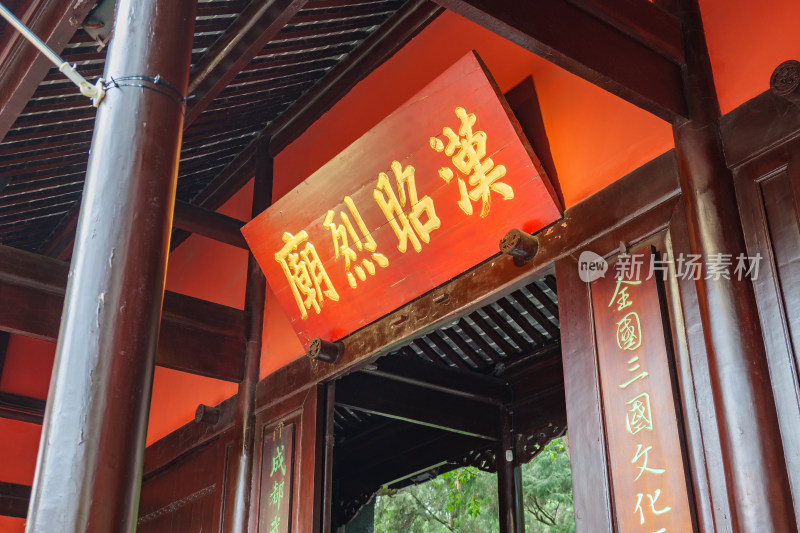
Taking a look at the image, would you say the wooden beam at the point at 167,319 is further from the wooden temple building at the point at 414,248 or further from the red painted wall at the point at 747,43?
the red painted wall at the point at 747,43

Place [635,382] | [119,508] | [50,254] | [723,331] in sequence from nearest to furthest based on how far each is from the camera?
[119,508] < [723,331] < [635,382] < [50,254]

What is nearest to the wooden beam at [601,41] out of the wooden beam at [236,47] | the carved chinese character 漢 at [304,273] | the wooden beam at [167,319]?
the wooden beam at [236,47]

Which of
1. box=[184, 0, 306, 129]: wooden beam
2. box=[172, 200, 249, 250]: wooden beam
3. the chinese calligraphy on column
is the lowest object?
the chinese calligraphy on column

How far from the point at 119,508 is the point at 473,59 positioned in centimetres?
228

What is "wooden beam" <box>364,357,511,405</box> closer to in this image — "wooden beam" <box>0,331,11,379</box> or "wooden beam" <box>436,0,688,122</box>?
"wooden beam" <box>436,0,688,122</box>

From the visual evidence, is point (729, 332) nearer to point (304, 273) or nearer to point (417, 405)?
point (304, 273)

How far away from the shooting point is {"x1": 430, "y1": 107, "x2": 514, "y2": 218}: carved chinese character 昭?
3.37 meters

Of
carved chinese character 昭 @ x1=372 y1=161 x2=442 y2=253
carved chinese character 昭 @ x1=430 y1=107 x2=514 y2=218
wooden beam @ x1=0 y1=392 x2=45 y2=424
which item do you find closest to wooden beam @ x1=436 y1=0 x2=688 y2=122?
carved chinese character 昭 @ x1=430 y1=107 x2=514 y2=218

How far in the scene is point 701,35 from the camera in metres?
3.01

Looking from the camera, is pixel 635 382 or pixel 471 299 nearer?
pixel 635 382

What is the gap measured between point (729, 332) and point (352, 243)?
6.58 ft

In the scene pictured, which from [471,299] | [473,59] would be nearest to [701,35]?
[473,59]

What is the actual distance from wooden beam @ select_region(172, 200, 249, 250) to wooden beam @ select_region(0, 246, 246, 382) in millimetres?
460

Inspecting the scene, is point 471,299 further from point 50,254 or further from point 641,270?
point 50,254
